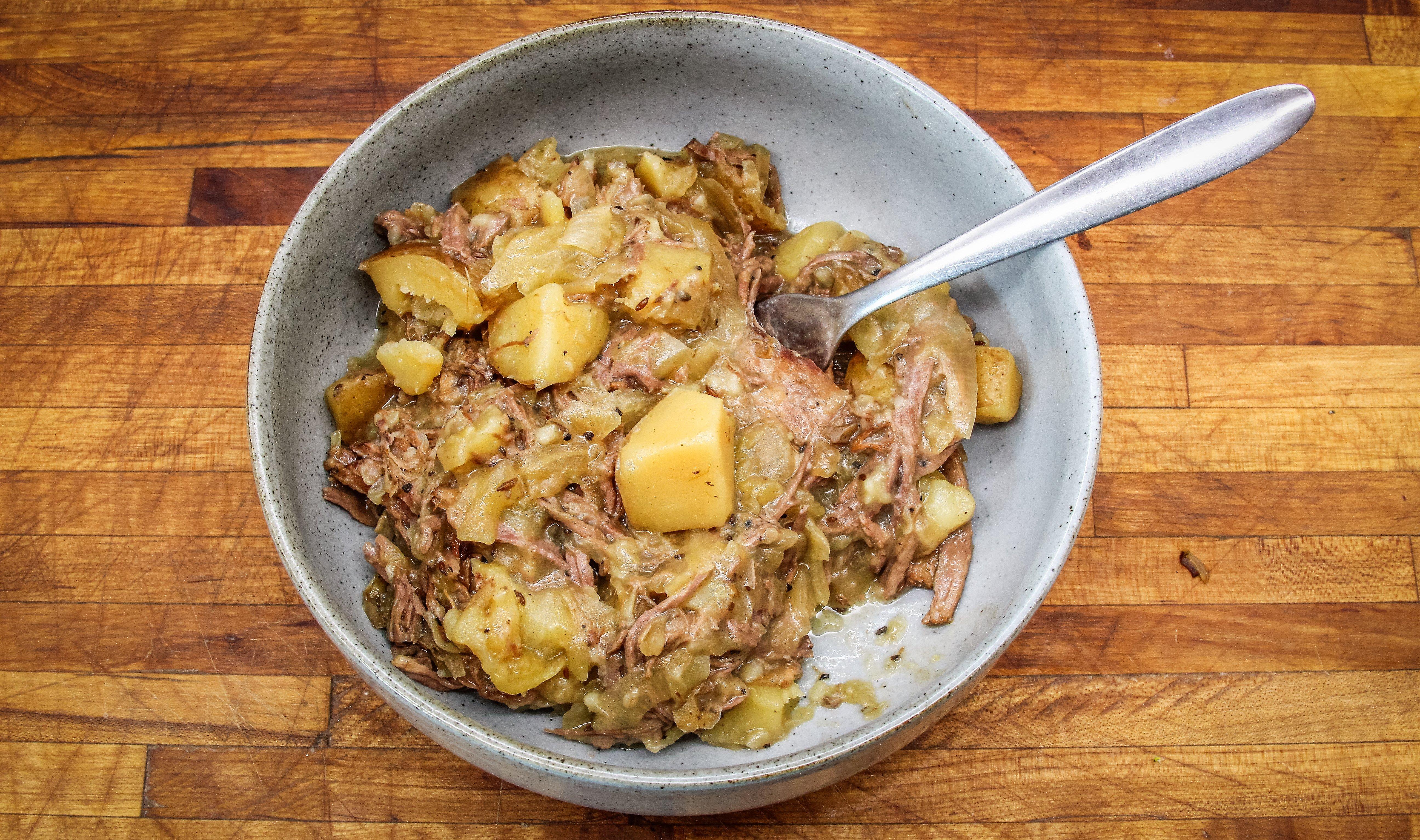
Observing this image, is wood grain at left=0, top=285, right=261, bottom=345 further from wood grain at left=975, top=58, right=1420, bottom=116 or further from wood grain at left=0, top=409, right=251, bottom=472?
wood grain at left=975, top=58, right=1420, bottom=116

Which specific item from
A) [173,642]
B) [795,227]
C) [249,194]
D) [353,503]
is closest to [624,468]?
[353,503]

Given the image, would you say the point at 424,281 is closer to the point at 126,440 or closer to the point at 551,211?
the point at 551,211

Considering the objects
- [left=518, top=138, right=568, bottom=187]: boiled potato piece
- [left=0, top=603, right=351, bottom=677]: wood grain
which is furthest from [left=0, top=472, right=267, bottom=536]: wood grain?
[left=518, top=138, right=568, bottom=187]: boiled potato piece

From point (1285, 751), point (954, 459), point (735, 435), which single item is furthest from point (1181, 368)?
point (735, 435)

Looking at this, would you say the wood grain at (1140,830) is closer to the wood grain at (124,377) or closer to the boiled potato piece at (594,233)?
the boiled potato piece at (594,233)

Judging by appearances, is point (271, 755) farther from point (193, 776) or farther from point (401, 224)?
point (401, 224)

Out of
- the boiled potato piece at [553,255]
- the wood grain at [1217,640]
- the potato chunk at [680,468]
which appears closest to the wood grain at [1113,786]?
the wood grain at [1217,640]
